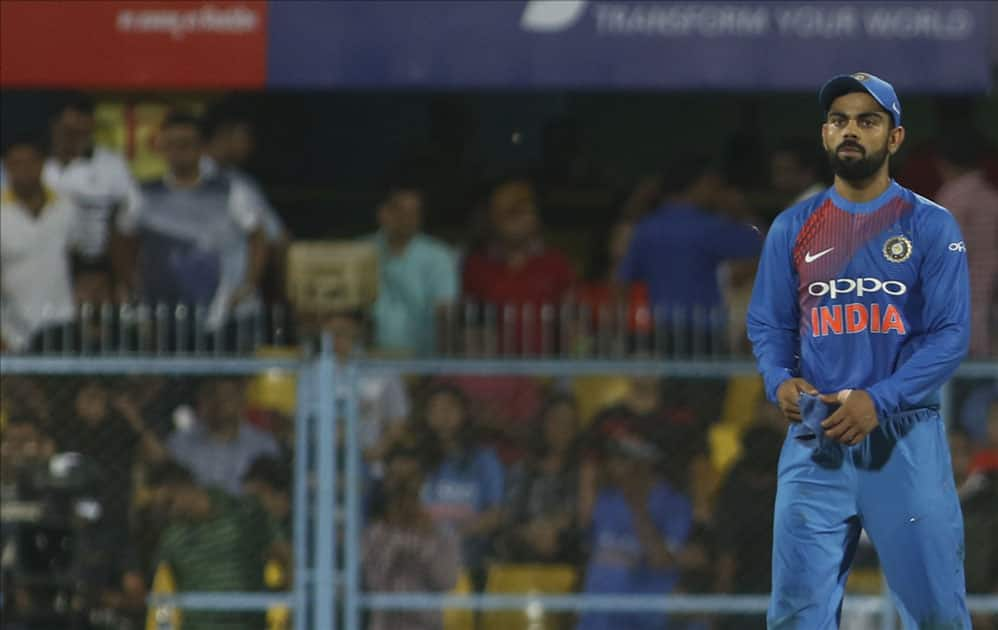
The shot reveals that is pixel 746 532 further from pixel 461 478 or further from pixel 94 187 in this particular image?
pixel 94 187

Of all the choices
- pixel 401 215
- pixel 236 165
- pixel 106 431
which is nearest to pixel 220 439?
pixel 106 431

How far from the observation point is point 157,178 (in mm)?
12117

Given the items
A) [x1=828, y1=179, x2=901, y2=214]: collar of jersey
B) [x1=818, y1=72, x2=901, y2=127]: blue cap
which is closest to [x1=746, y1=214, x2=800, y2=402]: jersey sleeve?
[x1=828, y1=179, x2=901, y2=214]: collar of jersey

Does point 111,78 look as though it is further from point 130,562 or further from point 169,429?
point 130,562

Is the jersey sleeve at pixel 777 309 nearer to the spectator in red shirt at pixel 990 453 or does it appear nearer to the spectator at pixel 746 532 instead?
the spectator at pixel 746 532

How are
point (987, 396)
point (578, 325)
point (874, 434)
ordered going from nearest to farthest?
point (874, 434) < point (987, 396) < point (578, 325)

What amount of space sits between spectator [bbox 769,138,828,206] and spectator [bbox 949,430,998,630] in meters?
2.23

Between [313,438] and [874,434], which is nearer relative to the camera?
[874,434]

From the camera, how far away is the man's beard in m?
6.54

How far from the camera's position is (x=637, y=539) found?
9852 millimetres

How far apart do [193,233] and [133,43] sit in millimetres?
1107

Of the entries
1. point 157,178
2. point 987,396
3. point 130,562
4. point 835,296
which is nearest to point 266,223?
point 157,178

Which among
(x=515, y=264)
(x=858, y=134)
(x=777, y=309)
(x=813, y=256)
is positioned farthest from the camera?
(x=515, y=264)

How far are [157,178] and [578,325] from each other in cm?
278
